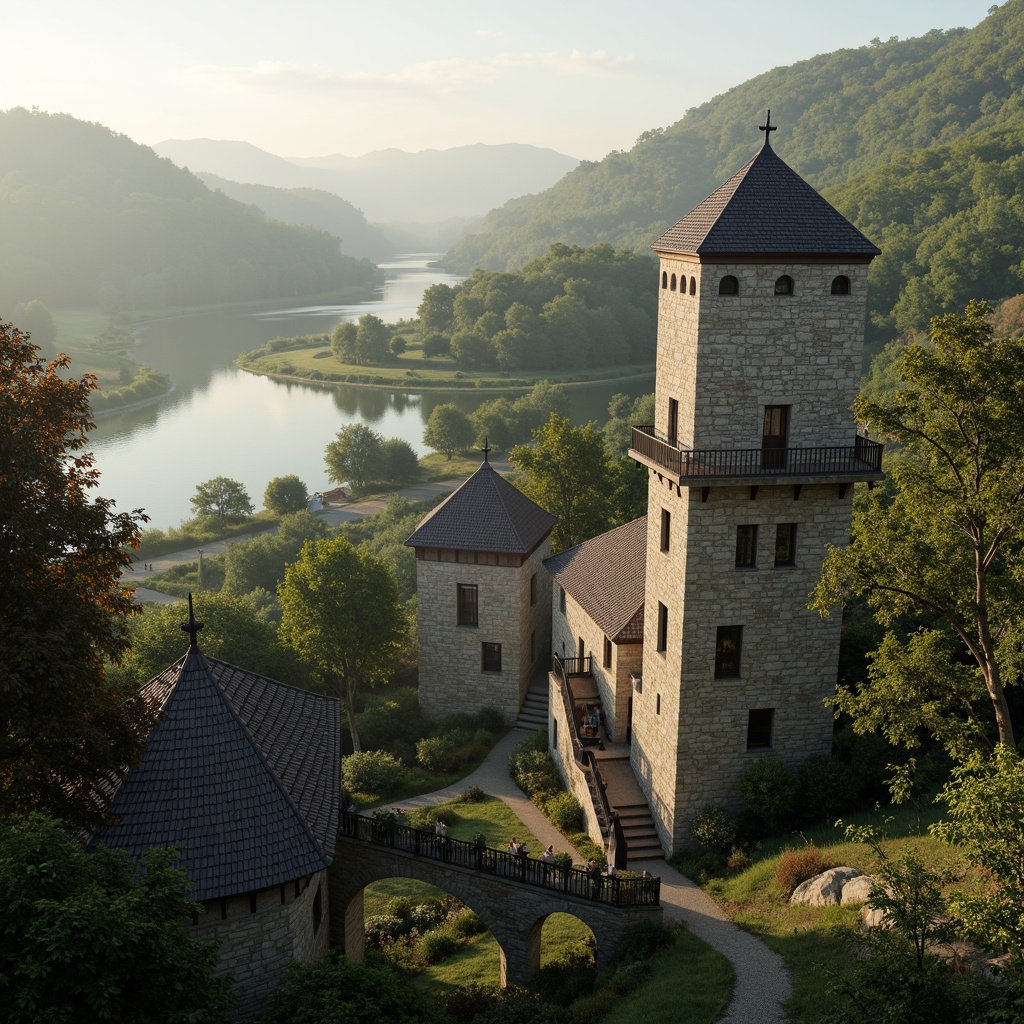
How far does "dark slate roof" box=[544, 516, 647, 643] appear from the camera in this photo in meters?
25.8

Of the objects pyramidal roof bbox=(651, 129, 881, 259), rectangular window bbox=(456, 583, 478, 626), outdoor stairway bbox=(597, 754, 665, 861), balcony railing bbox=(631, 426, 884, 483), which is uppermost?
pyramidal roof bbox=(651, 129, 881, 259)

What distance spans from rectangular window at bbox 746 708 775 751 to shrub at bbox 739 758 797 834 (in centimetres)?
59

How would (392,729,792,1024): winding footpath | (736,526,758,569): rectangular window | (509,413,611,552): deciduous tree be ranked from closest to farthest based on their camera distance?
1. (392,729,792,1024): winding footpath
2. (736,526,758,569): rectangular window
3. (509,413,611,552): deciduous tree

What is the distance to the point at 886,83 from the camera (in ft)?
498

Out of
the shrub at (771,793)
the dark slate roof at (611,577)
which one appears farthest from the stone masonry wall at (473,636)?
the shrub at (771,793)

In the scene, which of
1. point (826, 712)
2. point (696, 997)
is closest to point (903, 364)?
point (826, 712)

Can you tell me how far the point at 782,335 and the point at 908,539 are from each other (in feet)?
16.5

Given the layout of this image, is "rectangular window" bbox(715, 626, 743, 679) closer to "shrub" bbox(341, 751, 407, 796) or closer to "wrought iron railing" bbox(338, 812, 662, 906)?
"wrought iron railing" bbox(338, 812, 662, 906)

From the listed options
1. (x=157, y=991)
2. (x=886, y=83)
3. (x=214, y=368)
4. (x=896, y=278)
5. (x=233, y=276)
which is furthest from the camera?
(x=233, y=276)

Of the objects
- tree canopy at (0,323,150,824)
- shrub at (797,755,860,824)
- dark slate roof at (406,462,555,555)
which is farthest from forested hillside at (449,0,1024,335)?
tree canopy at (0,323,150,824)

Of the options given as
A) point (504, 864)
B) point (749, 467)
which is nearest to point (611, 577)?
point (749, 467)

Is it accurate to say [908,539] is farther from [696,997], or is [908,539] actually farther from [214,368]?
[214,368]

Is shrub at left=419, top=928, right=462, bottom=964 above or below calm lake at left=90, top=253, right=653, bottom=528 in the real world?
below

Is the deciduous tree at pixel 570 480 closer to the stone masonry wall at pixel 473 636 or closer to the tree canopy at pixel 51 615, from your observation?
the stone masonry wall at pixel 473 636
